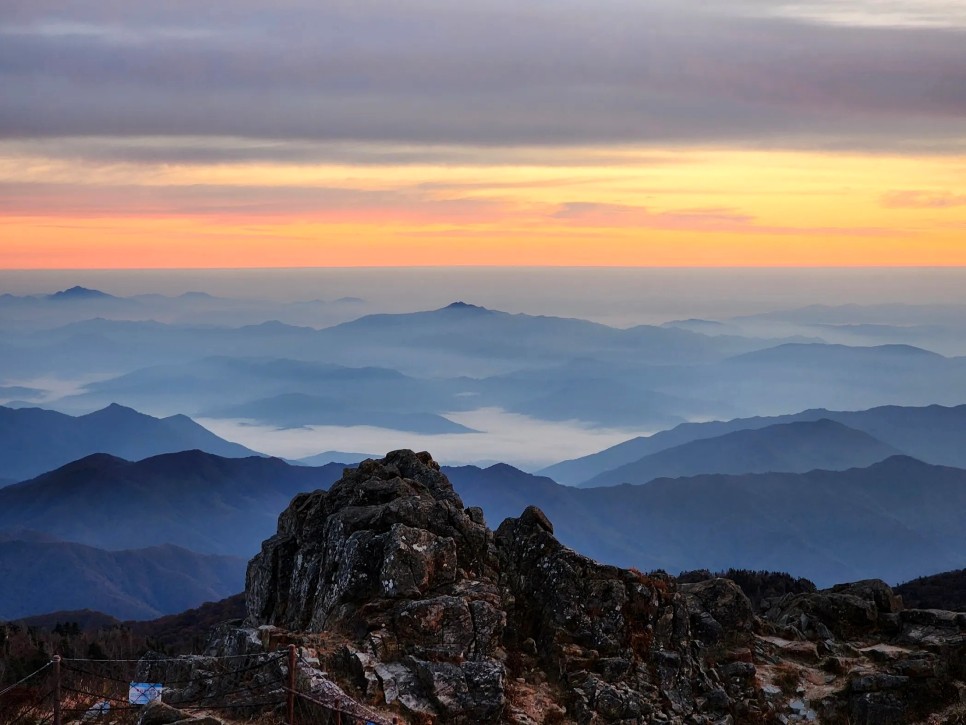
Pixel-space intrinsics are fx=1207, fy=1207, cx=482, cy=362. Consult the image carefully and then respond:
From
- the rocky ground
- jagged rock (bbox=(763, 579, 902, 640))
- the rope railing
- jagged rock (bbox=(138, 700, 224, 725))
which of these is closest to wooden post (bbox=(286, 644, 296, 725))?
the rope railing

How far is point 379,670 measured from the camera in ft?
98.0

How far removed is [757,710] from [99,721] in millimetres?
18180

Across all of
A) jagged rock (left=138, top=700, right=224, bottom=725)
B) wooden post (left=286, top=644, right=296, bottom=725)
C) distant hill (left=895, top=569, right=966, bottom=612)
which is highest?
wooden post (left=286, top=644, right=296, bottom=725)

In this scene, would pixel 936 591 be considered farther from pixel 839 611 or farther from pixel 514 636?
pixel 514 636

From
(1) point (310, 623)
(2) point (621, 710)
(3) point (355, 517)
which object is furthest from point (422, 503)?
(2) point (621, 710)

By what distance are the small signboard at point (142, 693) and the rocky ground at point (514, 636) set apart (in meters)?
2.34

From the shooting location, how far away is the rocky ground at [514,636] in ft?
99.3

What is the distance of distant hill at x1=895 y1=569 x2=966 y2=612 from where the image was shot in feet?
315

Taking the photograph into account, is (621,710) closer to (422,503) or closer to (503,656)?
(503,656)

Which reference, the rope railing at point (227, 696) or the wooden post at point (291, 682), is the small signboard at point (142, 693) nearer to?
the rope railing at point (227, 696)

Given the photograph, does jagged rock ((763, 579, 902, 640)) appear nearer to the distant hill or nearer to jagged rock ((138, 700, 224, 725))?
jagged rock ((138, 700, 224, 725))

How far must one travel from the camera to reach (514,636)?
33.4 m

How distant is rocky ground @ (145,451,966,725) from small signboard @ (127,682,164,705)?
7.66 ft

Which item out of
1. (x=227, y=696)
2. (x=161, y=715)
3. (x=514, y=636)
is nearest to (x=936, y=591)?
(x=514, y=636)
